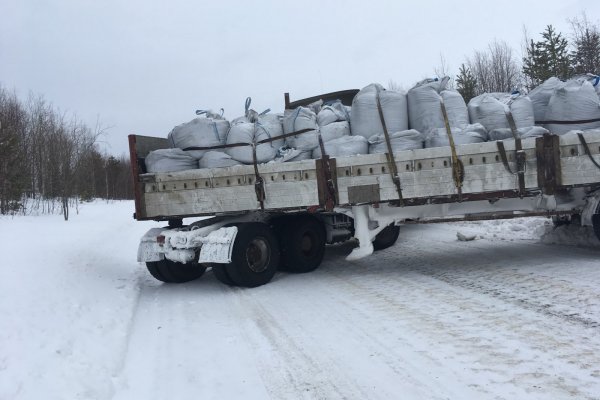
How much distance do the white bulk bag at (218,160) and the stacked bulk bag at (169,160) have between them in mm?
267

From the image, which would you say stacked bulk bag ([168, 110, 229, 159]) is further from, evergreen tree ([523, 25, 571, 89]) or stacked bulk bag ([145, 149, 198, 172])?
evergreen tree ([523, 25, 571, 89])

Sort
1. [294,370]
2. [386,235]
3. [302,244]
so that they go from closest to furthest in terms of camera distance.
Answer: [294,370] < [302,244] < [386,235]

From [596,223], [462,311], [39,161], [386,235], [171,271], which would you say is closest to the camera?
[462,311]

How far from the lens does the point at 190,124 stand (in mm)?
6578

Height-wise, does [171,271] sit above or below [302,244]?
below

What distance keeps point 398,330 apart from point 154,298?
3.45m

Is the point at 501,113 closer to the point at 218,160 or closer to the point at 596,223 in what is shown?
the point at 596,223

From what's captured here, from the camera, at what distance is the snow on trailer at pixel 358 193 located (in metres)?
6.04

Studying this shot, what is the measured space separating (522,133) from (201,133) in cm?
436

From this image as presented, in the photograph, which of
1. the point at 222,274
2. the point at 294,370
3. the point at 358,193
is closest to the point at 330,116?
the point at 358,193

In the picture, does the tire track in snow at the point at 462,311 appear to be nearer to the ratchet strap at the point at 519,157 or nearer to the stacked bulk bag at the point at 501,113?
the ratchet strap at the point at 519,157

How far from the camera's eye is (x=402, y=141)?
244 inches

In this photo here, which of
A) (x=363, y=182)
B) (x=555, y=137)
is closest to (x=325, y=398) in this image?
(x=363, y=182)

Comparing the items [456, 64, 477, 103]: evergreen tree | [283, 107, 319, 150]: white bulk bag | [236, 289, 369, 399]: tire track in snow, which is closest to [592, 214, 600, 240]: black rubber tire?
[283, 107, 319, 150]: white bulk bag
